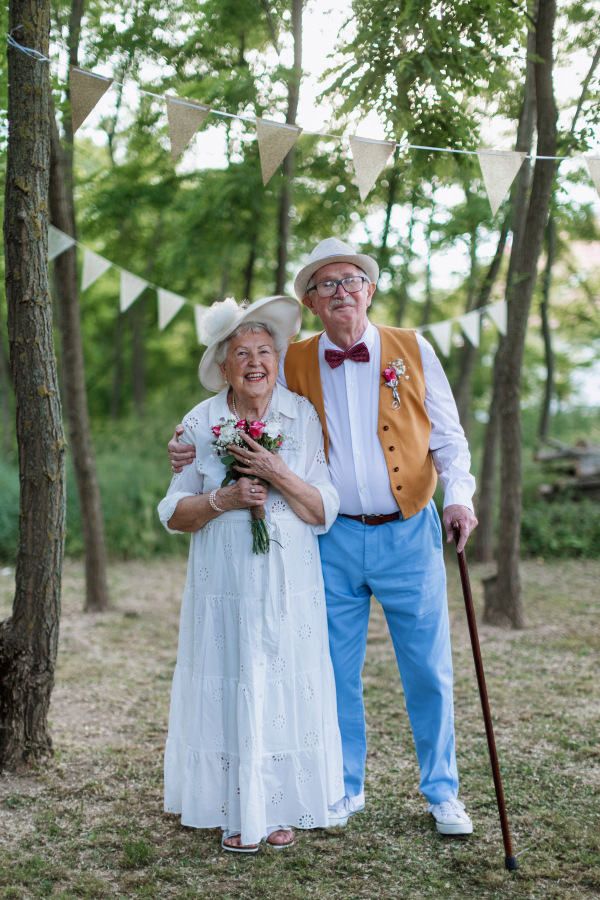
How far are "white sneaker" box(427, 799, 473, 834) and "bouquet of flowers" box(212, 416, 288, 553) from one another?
1.14m

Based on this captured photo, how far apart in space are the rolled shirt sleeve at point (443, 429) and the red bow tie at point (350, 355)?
0.23m

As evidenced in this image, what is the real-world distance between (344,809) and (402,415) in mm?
1474

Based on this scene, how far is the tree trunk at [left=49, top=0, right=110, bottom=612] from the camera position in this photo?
493 cm

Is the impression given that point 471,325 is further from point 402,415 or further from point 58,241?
point 402,415

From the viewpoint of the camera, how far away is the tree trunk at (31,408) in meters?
2.88

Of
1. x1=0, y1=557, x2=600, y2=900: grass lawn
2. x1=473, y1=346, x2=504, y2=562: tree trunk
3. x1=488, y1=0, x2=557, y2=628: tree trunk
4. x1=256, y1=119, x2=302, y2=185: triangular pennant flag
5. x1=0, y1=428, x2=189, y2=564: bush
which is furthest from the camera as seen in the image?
x1=0, y1=428, x2=189, y2=564: bush

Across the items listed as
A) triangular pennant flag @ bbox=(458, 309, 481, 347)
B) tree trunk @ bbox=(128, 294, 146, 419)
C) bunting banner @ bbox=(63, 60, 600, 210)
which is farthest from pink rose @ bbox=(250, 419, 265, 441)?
tree trunk @ bbox=(128, 294, 146, 419)

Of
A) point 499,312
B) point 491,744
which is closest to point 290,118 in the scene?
point 499,312

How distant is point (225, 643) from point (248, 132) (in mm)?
4507

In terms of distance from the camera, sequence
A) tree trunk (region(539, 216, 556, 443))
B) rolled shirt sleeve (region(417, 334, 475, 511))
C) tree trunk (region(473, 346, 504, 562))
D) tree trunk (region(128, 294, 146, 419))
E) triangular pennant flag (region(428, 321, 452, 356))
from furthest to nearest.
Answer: tree trunk (region(128, 294, 146, 419)) → tree trunk (region(539, 216, 556, 443)) → tree trunk (region(473, 346, 504, 562)) → triangular pennant flag (region(428, 321, 452, 356)) → rolled shirt sleeve (region(417, 334, 475, 511))

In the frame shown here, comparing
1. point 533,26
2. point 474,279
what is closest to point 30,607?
point 533,26

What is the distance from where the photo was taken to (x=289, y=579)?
2.52m

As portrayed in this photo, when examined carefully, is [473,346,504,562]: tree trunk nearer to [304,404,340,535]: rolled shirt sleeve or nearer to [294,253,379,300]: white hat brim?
[294,253,379,300]: white hat brim

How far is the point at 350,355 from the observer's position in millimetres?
2723
